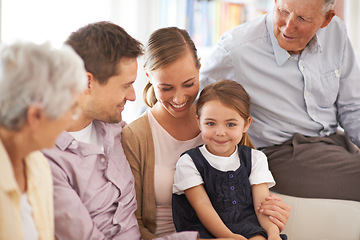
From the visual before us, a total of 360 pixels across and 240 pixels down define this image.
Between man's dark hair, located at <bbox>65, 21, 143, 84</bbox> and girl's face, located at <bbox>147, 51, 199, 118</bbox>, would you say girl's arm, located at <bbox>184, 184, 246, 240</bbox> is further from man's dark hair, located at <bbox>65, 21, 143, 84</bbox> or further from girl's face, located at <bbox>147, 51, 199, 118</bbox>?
man's dark hair, located at <bbox>65, 21, 143, 84</bbox>

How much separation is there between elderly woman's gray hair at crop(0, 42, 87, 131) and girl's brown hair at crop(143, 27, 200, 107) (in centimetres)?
76

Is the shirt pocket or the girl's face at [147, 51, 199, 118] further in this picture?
the shirt pocket

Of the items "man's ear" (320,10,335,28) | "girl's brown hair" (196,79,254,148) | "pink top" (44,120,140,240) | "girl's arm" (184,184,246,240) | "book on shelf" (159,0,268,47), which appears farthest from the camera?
"book on shelf" (159,0,268,47)

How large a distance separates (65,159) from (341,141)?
1.46 m

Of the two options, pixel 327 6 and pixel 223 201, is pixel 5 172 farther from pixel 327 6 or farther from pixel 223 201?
pixel 327 6

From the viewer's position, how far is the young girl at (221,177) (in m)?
1.67

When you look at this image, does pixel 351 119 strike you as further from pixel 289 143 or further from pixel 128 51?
pixel 128 51

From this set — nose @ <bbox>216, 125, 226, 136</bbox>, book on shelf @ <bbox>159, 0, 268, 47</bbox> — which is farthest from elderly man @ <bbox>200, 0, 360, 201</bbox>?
book on shelf @ <bbox>159, 0, 268, 47</bbox>

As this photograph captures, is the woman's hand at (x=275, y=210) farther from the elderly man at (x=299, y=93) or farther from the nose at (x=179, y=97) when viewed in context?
the nose at (x=179, y=97)

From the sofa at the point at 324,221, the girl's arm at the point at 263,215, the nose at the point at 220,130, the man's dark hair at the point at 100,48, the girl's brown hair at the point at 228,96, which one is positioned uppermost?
the man's dark hair at the point at 100,48

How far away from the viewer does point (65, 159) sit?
1.45 meters

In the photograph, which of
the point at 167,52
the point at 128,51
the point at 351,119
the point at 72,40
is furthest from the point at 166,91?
the point at 351,119

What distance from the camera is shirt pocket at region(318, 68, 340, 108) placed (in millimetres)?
2150

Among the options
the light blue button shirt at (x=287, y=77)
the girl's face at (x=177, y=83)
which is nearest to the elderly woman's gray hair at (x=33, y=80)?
the girl's face at (x=177, y=83)
